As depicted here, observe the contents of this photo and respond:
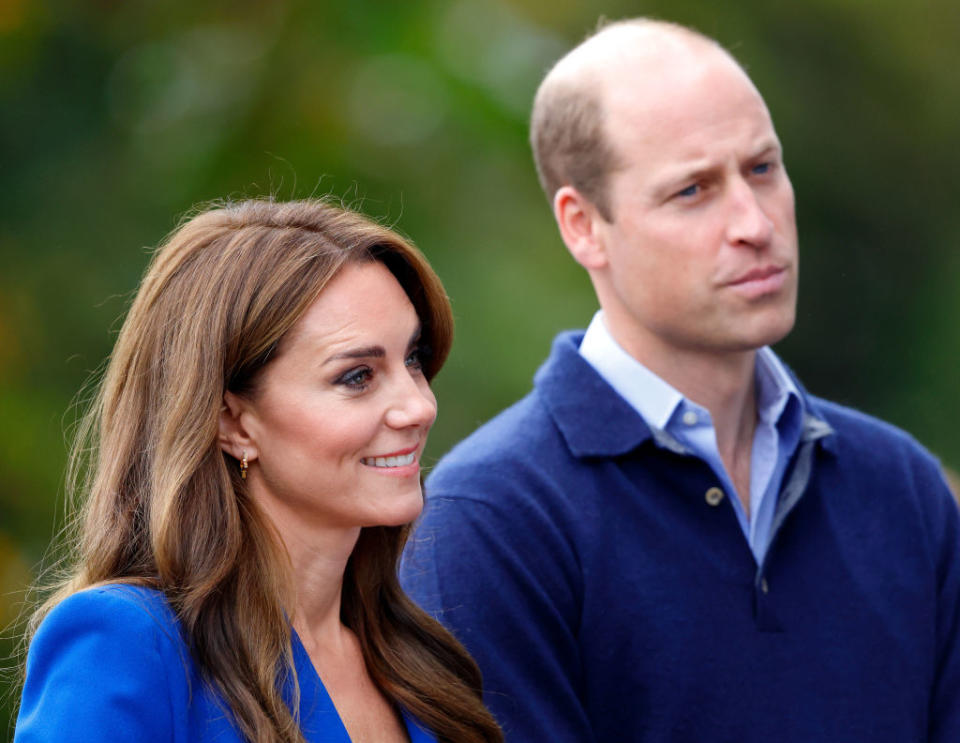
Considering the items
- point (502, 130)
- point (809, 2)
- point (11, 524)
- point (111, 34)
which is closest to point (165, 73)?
point (111, 34)

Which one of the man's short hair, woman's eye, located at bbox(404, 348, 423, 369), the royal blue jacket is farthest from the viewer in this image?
the man's short hair

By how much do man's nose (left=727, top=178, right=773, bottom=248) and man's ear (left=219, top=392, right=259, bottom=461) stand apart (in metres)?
1.12

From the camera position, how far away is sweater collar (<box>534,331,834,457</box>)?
2.70 m

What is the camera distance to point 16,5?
490 cm

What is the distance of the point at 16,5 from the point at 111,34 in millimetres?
324

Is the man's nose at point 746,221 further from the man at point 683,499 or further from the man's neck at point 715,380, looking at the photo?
the man's neck at point 715,380

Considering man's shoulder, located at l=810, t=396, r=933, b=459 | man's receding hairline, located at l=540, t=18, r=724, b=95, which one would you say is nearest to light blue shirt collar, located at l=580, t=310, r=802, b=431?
man's shoulder, located at l=810, t=396, r=933, b=459

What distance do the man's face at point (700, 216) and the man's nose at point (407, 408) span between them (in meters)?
0.85

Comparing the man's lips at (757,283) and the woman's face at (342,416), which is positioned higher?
the man's lips at (757,283)

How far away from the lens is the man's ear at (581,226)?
115 inches

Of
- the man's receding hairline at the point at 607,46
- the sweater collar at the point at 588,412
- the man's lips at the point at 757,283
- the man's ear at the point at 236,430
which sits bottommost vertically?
the sweater collar at the point at 588,412

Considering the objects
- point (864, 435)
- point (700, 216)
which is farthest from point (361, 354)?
point (864, 435)

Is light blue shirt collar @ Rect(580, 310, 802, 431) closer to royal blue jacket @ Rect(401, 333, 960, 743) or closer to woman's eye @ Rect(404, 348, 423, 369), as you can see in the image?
royal blue jacket @ Rect(401, 333, 960, 743)

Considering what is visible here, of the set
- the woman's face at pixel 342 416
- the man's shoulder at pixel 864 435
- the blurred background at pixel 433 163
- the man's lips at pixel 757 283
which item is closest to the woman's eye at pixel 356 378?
the woman's face at pixel 342 416
